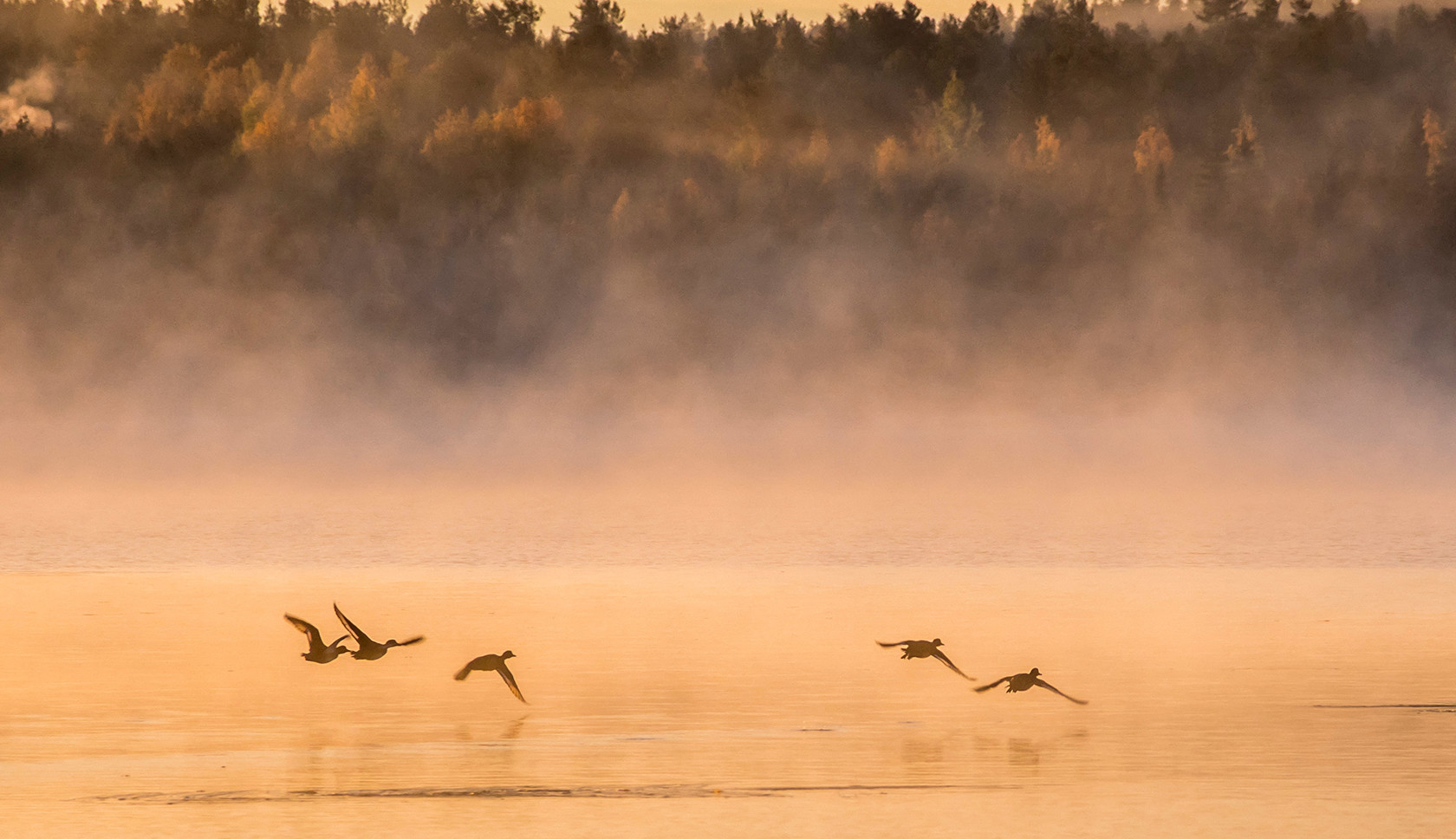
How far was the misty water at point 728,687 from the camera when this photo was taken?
9648mm

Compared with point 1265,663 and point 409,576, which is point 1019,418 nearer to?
point 409,576

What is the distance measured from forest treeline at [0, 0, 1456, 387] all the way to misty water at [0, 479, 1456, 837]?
225 feet

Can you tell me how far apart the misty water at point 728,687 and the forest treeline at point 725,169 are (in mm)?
68463

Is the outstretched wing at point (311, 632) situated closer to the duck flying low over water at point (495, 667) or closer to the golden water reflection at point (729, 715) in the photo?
the golden water reflection at point (729, 715)

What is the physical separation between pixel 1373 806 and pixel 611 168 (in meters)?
104

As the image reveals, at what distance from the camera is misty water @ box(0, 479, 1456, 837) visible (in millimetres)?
9648

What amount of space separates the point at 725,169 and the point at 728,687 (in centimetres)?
9920

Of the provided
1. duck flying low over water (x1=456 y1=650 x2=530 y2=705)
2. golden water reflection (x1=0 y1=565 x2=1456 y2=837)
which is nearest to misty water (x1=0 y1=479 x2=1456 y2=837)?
golden water reflection (x1=0 y1=565 x2=1456 y2=837)

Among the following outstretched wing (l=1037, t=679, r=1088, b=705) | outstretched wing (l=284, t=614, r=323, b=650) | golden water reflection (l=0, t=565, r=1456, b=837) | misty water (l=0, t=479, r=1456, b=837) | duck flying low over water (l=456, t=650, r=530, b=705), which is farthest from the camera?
outstretched wing (l=1037, t=679, r=1088, b=705)

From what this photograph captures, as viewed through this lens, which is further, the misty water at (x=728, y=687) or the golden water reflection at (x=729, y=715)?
the misty water at (x=728, y=687)

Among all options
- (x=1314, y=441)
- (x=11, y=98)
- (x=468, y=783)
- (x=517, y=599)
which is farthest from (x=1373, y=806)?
(x=11, y=98)

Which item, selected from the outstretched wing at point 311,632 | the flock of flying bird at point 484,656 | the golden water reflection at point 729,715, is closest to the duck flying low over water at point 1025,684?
the flock of flying bird at point 484,656

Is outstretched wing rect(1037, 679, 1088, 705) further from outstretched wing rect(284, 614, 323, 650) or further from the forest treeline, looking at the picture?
the forest treeline

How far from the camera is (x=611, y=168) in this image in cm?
11175
